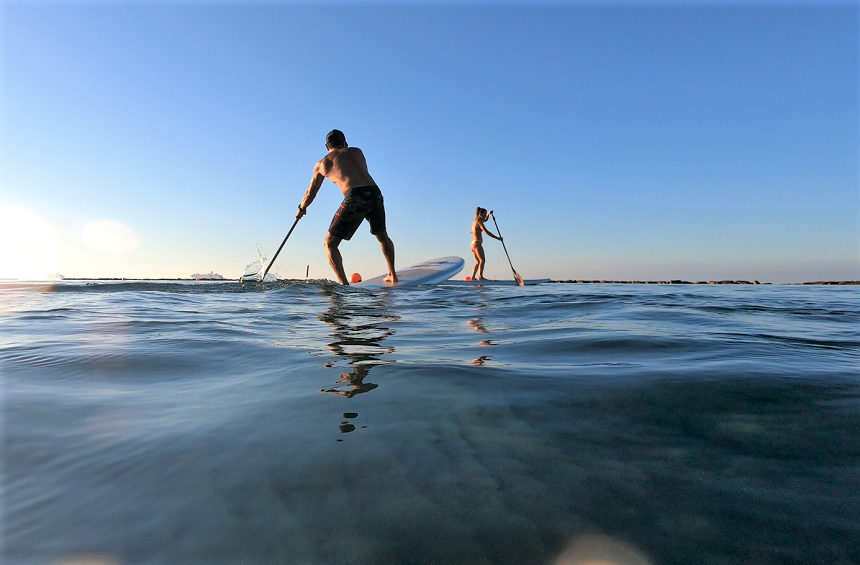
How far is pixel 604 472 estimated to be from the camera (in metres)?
0.80

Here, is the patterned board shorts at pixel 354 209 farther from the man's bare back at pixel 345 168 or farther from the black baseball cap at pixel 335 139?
the black baseball cap at pixel 335 139

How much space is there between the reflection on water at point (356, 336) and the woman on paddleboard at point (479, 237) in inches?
357

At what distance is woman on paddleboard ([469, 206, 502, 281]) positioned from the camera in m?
13.4

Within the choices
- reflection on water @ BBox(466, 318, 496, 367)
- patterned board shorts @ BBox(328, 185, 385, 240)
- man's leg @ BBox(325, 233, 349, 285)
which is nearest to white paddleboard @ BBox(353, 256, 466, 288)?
man's leg @ BBox(325, 233, 349, 285)

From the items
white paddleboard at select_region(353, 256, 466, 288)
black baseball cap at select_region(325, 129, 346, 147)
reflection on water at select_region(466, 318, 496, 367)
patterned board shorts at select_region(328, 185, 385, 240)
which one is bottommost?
reflection on water at select_region(466, 318, 496, 367)

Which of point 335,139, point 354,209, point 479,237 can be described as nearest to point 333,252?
point 354,209

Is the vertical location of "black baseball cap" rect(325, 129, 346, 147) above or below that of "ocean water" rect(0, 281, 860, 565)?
above

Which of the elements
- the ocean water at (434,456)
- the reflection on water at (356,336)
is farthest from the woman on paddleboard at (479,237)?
the ocean water at (434,456)

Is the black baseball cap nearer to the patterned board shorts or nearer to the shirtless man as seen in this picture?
the shirtless man

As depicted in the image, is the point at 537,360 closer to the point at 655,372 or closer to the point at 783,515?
the point at 655,372


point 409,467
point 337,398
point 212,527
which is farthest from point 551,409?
point 212,527

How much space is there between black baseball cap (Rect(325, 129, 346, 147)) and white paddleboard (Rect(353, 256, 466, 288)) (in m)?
3.50

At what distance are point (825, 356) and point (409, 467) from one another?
189 centimetres

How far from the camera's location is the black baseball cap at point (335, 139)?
6.22 metres
